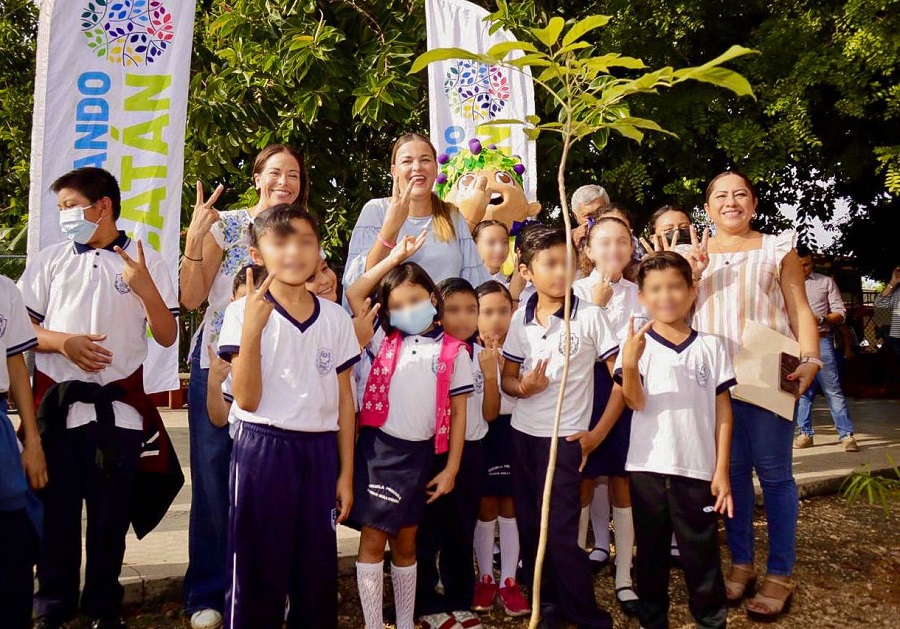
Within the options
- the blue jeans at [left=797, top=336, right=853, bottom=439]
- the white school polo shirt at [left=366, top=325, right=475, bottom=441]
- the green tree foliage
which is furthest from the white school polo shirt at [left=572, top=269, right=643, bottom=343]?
the blue jeans at [left=797, top=336, right=853, bottom=439]

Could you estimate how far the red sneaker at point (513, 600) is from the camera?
377 cm

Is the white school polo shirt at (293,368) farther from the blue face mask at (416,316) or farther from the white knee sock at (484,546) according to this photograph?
the white knee sock at (484,546)

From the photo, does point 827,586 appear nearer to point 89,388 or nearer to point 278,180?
point 278,180

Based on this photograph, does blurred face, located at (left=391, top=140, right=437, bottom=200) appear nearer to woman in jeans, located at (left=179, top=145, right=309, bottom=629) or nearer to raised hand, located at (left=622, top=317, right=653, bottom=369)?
woman in jeans, located at (left=179, top=145, right=309, bottom=629)

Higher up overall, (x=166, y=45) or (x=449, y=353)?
(x=166, y=45)

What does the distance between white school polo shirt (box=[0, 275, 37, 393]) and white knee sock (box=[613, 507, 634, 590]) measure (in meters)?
2.68

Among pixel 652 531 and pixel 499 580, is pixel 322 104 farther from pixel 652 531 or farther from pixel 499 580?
pixel 652 531

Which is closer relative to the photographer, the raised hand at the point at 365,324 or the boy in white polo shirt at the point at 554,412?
the raised hand at the point at 365,324

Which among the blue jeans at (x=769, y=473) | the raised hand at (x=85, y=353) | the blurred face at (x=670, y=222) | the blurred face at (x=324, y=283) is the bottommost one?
the blue jeans at (x=769, y=473)

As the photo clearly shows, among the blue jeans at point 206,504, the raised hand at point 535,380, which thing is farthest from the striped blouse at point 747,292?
the blue jeans at point 206,504

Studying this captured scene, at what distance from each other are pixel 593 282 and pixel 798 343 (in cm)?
98

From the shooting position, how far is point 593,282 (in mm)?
4168

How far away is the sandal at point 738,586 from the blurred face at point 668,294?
4.34 feet

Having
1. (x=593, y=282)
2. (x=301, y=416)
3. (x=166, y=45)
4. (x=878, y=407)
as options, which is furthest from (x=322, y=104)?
(x=878, y=407)
